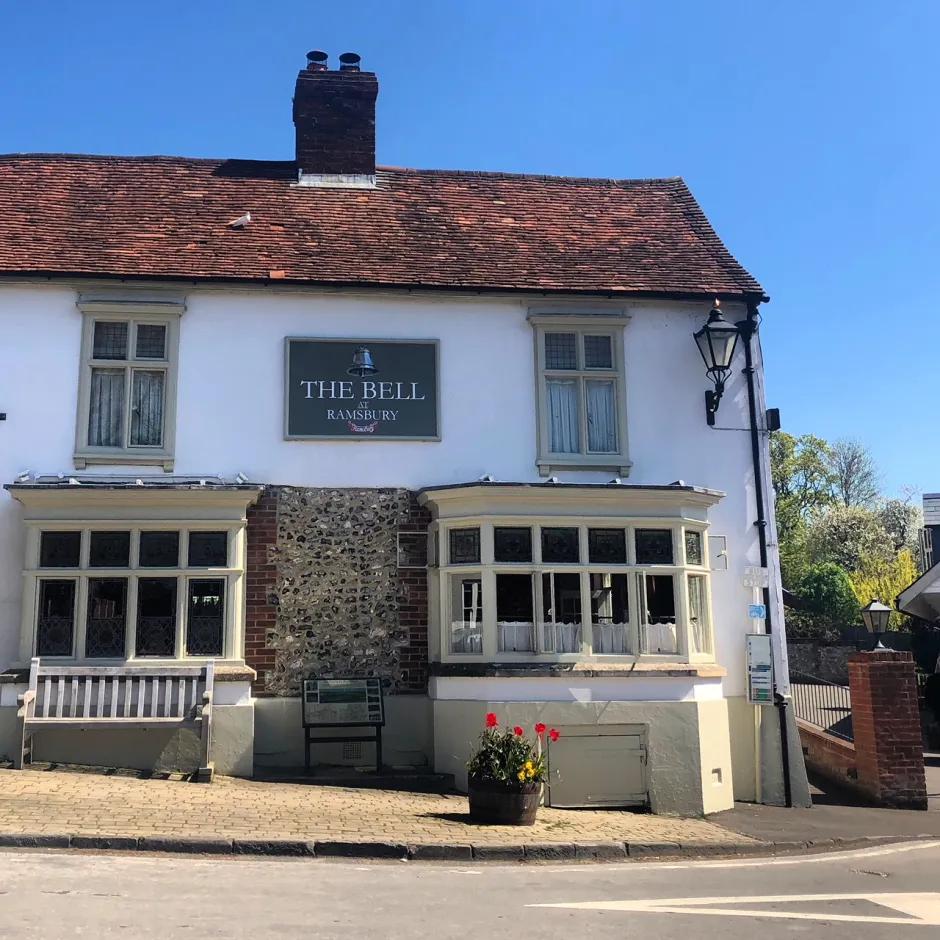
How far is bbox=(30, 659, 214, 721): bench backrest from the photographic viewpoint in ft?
36.0

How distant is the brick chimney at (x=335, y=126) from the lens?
15453 mm

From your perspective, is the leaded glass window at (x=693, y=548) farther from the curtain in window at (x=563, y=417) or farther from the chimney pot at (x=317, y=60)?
the chimney pot at (x=317, y=60)

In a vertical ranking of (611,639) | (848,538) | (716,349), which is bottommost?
(611,639)

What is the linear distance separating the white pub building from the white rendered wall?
38 millimetres

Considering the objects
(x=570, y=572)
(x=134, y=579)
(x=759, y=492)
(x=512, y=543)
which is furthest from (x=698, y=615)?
(x=134, y=579)

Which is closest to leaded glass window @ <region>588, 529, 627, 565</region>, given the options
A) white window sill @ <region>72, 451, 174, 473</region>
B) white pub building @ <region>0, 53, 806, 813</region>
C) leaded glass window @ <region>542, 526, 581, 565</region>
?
white pub building @ <region>0, 53, 806, 813</region>

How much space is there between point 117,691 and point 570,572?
537cm

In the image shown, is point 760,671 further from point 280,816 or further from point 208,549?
point 208,549

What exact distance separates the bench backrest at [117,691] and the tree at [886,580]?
25.0 meters

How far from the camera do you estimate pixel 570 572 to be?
11953 millimetres

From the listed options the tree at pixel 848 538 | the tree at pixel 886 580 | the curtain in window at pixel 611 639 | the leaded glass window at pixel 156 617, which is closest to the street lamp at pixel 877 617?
the curtain in window at pixel 611 639

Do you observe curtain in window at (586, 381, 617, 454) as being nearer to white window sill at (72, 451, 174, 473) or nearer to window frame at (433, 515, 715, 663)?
window frame at (433, 515, 715, 663)

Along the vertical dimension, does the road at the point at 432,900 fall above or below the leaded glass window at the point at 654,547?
below

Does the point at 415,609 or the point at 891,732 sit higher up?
the point at 415,609
